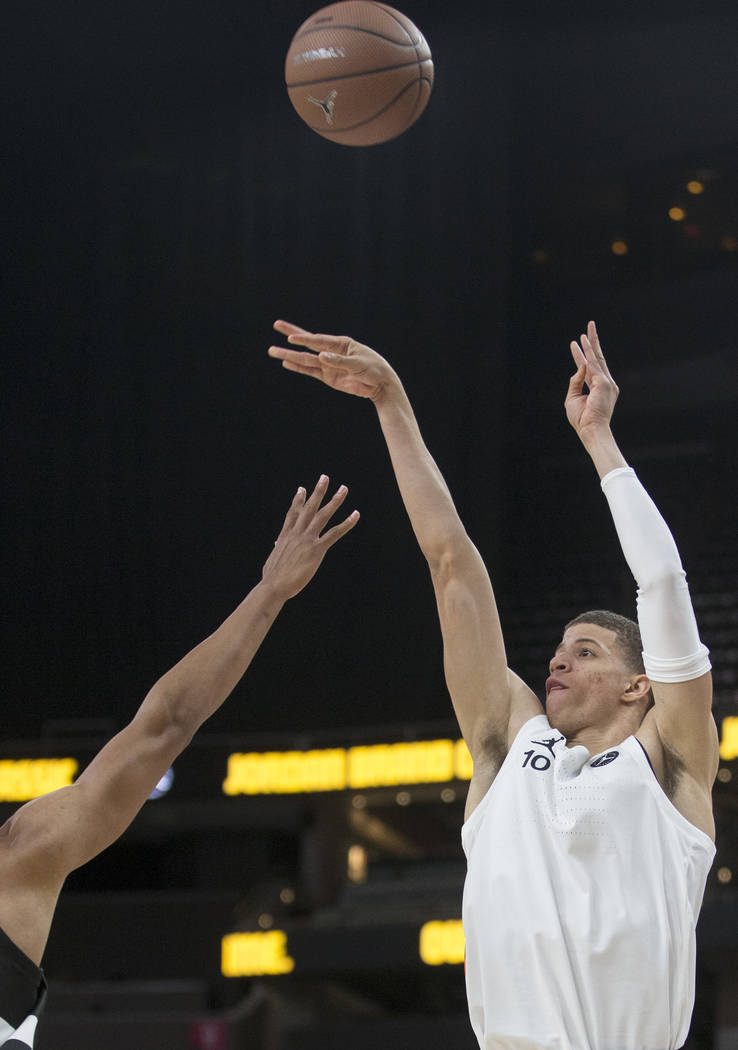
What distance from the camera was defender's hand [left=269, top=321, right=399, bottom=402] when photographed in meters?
3.21

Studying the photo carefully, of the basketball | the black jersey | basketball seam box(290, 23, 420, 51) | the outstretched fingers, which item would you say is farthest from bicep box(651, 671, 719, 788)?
basketball seam box(290, 23, 420, 51)

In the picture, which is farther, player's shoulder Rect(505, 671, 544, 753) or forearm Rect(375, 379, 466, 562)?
forearm Rect(375, 379, 466, 562)

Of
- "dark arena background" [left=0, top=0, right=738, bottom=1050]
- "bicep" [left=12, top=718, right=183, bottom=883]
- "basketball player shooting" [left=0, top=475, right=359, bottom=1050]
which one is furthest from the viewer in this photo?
"dark arena background" [left=0, top=0, right=738, bottom=1050]

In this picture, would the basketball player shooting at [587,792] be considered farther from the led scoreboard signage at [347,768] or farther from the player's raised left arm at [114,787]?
the led scoreboard signage at [347,768]

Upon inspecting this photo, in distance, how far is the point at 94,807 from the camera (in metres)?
2.70

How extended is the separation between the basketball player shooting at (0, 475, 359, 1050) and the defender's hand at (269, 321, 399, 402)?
1.99 feet

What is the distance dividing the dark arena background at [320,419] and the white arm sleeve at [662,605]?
7.87 metres

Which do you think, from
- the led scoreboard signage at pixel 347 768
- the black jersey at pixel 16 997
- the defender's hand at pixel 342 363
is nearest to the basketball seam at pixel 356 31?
the defender's hand at pixel 342 363

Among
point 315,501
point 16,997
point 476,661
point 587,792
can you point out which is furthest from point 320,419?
point 16,997

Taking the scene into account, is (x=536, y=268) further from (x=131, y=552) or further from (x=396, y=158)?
(x=131, y=552)

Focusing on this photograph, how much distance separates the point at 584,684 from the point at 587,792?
37 cm

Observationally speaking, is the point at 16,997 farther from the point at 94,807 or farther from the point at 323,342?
the point at 323,342

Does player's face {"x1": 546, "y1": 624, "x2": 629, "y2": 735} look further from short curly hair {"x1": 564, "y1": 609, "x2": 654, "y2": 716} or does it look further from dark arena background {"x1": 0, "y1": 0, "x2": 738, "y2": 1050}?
dark arena background {"x1": 0, "y1": 0, "x2": 738, "y2": 1050}

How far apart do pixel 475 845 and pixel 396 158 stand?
977cm
